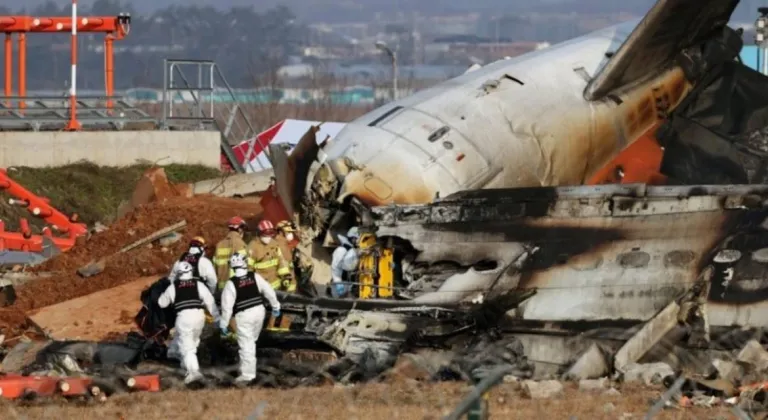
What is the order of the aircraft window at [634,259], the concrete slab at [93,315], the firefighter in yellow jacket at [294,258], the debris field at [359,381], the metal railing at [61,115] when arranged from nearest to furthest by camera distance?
1. the debris field at [359,381]
2. the aircraft window at [634,259]
3. the firefighter in yellow jacket at [294,258]
4. the concrete slab at [93,315]
5. the metal railing at [61,115]

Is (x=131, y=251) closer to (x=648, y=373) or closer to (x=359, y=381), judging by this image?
(x=359, y=381)

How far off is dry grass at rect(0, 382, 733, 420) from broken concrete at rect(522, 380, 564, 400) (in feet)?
0.30

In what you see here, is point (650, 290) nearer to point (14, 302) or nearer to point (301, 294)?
point (301, 294)

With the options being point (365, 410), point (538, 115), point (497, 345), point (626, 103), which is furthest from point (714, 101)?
point (365, 410)

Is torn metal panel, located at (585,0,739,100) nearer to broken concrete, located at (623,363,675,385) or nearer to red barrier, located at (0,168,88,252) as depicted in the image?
broken concrete, located at (623,363,675,385)

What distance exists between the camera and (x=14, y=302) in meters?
23.2

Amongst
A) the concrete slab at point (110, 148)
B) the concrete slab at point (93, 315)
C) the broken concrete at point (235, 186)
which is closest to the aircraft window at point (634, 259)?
the concrete slab at point (93, 315)

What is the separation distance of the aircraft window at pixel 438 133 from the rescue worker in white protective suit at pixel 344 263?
1.58 m

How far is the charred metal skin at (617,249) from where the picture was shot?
17.3m

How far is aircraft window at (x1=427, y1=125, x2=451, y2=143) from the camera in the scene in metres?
19.0

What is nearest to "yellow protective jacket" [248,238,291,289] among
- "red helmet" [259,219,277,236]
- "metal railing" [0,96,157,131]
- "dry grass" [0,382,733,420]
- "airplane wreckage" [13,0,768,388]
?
"red helmet" [259,219,277,236]

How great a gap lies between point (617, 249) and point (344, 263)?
123 inches

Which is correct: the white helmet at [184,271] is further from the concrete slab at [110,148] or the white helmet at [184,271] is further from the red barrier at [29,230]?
the concrete slab at [110,148]

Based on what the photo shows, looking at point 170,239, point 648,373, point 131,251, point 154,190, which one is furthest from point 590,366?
point 154,190
